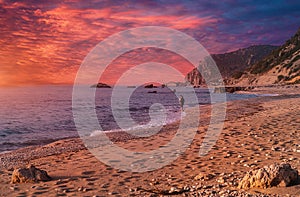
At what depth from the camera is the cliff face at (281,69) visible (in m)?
142

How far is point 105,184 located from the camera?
902 centimetres

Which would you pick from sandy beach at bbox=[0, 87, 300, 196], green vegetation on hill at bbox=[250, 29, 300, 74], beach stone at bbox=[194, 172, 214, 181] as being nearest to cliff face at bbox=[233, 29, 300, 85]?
green vegetation on hill at bbox=[250, 29, 300, 74]

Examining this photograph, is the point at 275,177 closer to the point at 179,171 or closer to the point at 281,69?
the point at 179,171

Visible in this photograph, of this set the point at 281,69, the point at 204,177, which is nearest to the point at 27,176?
the point at 204,177

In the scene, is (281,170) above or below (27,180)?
above

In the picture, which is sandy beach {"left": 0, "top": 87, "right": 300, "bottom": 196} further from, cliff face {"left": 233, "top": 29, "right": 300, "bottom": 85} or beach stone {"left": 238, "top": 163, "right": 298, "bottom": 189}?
cliff face {"left": 233, "top": 29, "right": 300, "bottom": 85}

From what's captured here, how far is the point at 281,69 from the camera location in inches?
6152

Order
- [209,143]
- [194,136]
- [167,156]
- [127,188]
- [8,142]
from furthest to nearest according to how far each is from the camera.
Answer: [8,142] < [194,136] < [209,143] < [167,156] < [127,188]

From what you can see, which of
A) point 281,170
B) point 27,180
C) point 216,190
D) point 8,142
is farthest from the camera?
point 8,142

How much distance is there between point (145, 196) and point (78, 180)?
10.4ft

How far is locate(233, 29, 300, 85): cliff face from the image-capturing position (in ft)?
467

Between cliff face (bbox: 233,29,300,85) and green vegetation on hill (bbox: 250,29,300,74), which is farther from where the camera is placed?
green vegetation on hill (bbox: 250,29,300,74)

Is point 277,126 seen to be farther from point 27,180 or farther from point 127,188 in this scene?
point 27,180

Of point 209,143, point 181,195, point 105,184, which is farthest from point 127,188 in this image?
point 209,143
